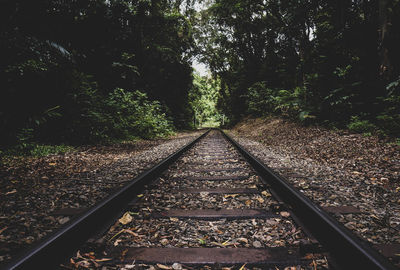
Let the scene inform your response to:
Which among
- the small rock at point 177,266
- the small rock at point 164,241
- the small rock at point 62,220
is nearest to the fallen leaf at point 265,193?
the small rock at point 164,241

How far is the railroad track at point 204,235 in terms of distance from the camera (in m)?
1.23

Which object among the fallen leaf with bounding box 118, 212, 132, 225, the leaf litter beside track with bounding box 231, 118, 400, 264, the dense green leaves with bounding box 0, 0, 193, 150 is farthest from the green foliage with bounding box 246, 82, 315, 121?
the fallen leaf with bounding box 118, 212, 132, 225

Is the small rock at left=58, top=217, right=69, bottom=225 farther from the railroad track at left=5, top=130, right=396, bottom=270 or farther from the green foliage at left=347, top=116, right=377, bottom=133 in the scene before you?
the green foliage at left=347, top=116, right=377, bottom=133

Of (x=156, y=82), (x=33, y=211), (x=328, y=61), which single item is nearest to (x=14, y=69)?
(x=33, y=211)

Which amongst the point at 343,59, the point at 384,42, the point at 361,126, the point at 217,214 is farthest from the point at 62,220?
the point at 343,59

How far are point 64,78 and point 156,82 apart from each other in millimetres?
9401

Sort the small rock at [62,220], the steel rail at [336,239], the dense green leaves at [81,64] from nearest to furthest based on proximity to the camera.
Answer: the steel rail at [336,239], the small rock at [62,220], the dense green leaves at [81,64]

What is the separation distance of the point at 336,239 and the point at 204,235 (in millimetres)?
879

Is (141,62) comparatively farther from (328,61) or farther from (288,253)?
(288,253)

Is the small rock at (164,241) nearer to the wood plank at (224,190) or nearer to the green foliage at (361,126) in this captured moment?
the wood plank at (224,190)

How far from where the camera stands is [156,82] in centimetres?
1545

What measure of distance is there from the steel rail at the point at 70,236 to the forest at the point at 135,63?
4423 millimetres

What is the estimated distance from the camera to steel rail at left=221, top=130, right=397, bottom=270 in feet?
3.36

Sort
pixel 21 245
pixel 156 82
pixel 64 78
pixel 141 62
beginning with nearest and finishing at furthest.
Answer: pixel 21 245 < pixel 64 78 < pixel 141 62 < pixel 156 82
